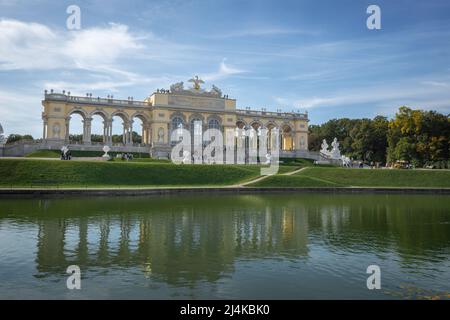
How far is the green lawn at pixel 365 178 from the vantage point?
143ft

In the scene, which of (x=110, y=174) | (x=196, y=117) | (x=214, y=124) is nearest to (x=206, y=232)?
(x=110, y=174)

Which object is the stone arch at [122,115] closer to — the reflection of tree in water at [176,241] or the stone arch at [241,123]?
the stone arch at [241,123]

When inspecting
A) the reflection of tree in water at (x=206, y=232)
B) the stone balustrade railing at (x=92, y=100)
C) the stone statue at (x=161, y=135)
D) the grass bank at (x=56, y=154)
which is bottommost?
the reflection of tree in water at (x=206, y=232)

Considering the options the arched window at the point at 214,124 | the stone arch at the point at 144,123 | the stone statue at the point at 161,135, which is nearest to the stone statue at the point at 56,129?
the stone arch at the point at 144,123

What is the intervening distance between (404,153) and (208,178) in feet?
122

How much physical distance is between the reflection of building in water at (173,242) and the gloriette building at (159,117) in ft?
153

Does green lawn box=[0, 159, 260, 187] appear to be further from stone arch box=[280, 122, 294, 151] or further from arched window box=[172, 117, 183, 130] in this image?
stone arch box=[280, 122, 294, 151]

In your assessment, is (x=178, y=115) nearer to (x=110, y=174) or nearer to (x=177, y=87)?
(x=177, y=87)

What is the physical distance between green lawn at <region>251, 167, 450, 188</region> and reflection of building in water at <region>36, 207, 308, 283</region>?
70.0 ft

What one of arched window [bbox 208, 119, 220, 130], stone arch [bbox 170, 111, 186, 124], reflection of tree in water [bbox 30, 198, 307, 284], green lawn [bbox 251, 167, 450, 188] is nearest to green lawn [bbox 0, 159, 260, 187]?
green lawn [bbox 251, 167, 450, 188]

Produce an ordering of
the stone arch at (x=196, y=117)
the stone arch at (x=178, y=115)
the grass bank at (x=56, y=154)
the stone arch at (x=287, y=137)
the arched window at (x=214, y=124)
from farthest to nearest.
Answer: the stone arch at (x=287, y=137) < the arched window at (x=214, y=124) < the stone arch at (x=196, y=117) < the stone arch at (x=178, y=115) < the grass bank at (x=56, y=154)

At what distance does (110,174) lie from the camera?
131 ft

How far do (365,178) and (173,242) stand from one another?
3741cm
